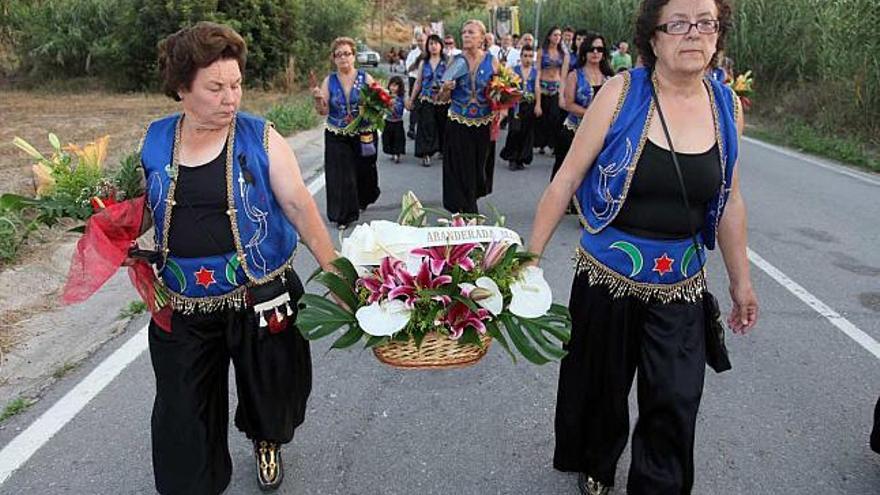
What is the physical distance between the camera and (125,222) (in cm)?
267

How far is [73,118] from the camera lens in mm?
15820

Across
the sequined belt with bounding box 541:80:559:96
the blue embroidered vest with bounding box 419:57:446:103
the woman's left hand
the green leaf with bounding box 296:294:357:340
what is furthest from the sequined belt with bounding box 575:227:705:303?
the sequined belt with bounding box 541:80:559:96

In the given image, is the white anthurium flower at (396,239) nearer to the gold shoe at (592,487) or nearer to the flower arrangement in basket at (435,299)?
the flower arrangement in basket at (435,299)

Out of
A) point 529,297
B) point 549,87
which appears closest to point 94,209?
point 529,297

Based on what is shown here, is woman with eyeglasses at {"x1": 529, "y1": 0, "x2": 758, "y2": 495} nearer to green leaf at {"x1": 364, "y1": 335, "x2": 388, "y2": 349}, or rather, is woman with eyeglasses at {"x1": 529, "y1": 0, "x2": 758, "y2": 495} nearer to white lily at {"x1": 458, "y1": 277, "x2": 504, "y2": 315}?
white lily at {"x1": 458, "y1": 277, "x2": 504, "y2": 315}

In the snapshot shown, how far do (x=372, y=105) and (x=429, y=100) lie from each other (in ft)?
10.3

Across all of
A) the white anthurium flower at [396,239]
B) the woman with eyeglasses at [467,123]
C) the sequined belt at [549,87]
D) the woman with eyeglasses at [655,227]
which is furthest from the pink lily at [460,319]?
the sequined belt at [549,87]

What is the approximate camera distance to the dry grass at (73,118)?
10.2m

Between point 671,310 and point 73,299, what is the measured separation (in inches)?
83.5

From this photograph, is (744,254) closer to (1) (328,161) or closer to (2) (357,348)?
(2) (357,348)

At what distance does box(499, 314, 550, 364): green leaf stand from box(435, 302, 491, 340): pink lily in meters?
0.09

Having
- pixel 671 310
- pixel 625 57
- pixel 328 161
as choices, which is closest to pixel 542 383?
pixel 671 310

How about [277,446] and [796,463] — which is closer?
[277,446]

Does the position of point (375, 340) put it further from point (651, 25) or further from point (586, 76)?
point (586, 76)
